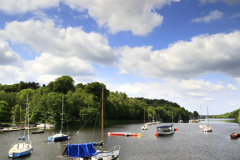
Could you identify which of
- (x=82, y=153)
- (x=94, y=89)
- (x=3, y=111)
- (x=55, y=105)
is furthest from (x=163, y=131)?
(x=3, y=111)

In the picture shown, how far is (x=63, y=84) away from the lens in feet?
527

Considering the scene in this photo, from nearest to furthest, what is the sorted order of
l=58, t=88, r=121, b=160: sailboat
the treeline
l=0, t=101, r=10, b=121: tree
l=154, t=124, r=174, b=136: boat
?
l=58, t=88, r=121, b=160: sailboat
l=154, t=124, r=174, b=136: boat
l=0, t=101, r=10, b=121: tree
the treeline

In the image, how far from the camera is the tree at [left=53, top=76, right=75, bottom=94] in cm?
15594

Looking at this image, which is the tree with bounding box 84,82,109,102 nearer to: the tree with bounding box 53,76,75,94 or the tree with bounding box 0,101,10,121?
the tree with bounding box 53,76,75,94

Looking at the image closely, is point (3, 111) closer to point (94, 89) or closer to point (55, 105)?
point (55, 105)

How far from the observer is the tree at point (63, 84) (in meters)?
156

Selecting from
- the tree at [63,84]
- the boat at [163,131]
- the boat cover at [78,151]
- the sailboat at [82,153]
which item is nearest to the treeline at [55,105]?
the tree at [63,84]

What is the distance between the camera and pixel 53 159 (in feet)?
139

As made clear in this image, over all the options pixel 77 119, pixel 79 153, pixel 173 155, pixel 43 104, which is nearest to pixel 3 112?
pixel 43 104

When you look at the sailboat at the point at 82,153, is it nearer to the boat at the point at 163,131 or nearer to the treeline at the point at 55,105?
the boat at the point at 163,131

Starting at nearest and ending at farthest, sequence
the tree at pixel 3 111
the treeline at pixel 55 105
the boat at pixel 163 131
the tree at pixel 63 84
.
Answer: the boat at pixel 163 131 → the tree at pixel 3 111 → the treeline at pixel 55 105 → the tree at pixel 63 84

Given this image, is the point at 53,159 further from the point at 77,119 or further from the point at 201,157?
the point at 77,119

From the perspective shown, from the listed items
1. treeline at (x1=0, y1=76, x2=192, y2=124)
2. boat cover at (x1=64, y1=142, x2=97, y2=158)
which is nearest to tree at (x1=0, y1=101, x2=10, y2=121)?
treeline at (x1=0, y1=76, x2=192, y2=124)

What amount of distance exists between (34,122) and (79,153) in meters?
100
